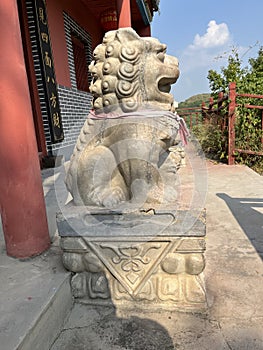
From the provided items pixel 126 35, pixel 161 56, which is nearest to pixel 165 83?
pixel 161 56

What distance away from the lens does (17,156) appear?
1.54m

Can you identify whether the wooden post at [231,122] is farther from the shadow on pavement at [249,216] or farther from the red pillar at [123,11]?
the red pillar at [123,11]

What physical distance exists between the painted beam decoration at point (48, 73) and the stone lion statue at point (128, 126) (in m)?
2.79

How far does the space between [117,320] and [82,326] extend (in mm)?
161

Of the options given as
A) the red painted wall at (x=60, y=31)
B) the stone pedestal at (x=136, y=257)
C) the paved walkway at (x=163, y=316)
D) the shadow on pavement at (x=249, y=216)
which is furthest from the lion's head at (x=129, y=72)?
the red painted wall at (x=60, y=31)

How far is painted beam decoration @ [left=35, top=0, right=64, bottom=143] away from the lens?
153 inches

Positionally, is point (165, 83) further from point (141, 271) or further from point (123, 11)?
point (123, 11)

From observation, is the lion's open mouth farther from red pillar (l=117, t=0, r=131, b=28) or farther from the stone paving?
red pillar (l=117, t=0, r=131, b=28)

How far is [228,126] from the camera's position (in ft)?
15.0

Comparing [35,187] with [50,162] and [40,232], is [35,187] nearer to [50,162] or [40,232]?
[40,232]

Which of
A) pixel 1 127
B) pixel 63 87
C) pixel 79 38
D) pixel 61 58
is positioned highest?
pixel 79 38

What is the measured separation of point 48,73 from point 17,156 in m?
2.92

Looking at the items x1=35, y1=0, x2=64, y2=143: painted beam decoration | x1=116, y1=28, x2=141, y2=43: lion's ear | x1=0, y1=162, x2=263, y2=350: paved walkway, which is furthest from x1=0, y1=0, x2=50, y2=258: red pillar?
x1=35, y1=0, x2=64, y2=143: painted beam decoration

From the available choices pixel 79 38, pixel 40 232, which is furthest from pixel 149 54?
pixel 79 38
